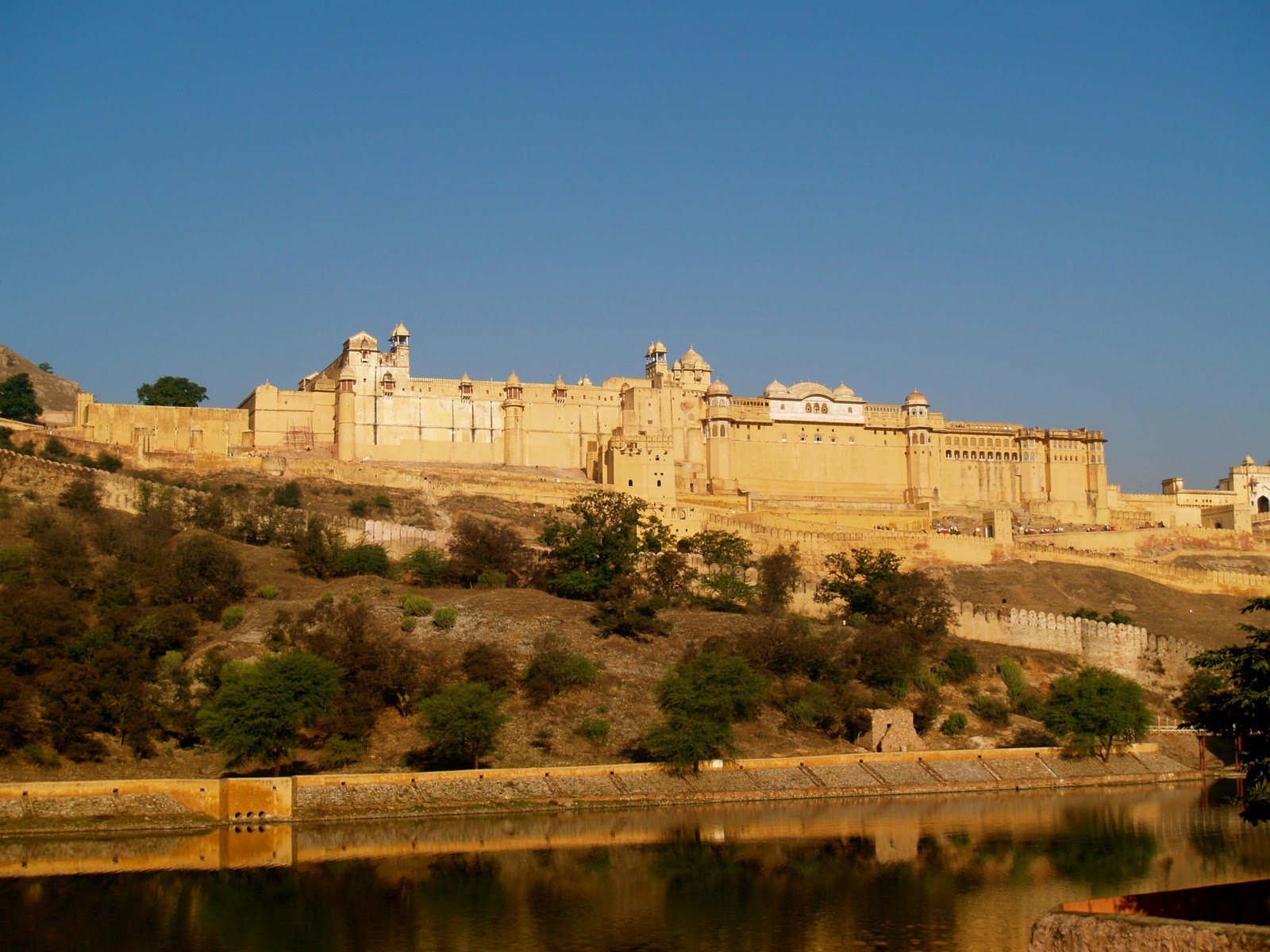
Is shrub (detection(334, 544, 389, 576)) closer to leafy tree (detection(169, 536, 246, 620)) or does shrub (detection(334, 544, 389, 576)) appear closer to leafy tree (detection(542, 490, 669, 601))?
leafy tree (detection(169, 536, 246, 620))

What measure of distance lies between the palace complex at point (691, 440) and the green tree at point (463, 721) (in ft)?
90.3

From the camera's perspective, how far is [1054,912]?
585 inches

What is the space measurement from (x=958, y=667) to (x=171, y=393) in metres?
47.8

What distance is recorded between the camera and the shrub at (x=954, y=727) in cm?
3916

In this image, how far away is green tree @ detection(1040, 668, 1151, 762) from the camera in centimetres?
3731

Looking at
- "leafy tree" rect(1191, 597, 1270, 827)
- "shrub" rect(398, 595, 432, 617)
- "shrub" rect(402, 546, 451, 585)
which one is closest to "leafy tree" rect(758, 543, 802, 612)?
"shrub" rect(402, 546, 451, 585)

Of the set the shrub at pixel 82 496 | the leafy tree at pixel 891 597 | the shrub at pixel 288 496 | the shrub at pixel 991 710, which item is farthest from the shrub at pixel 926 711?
the shrub at pixel 82 496

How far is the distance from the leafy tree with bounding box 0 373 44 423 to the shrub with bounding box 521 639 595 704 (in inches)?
1578

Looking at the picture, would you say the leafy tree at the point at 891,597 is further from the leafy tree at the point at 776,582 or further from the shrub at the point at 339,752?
the shrub at the point at 339,752

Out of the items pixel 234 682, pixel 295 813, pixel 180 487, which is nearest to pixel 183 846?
pixel 295 813

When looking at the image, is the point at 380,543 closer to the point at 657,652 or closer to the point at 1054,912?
the point at 657,652

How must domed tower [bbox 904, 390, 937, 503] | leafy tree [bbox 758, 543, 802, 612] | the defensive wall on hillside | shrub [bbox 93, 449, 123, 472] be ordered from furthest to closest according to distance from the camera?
1. domed tower [bbox 904, 390, 937, 503]
2. the defensive wall on hillside
3. shrub [bbox 93, 449, 123, 472]
4. leafy tree [bbox 758, 543, 802, 612]

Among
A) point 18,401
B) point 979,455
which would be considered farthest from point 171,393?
point 979,455

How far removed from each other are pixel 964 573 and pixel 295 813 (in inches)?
1457
